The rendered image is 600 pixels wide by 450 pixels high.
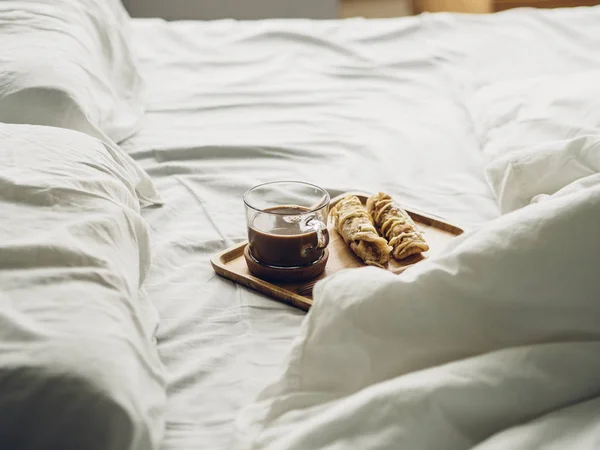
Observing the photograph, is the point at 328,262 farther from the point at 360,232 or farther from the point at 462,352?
the point at 462,352

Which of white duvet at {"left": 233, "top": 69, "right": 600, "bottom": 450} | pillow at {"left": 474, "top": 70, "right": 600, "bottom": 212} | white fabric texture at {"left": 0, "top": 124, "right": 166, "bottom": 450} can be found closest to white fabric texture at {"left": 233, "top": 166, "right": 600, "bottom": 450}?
white duvet at {"left": 233, "top": 69, "right": 600, "bottom": 450}

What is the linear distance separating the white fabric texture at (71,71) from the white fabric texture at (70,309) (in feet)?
0.58

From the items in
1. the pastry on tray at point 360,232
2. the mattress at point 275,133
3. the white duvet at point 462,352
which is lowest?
the mattress at point 275,133

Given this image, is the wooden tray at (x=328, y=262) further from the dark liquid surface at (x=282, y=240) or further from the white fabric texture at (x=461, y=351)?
the white fabric texture at (x=461, y=351)

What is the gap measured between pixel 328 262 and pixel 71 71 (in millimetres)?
489

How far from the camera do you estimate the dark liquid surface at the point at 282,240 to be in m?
0.81

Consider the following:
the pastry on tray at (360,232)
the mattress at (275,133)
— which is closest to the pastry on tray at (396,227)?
the pastry on tray at (360,232)

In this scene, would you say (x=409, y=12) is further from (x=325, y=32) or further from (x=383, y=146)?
(x=383, y=146)

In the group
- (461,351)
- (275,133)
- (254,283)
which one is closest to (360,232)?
(254,283)

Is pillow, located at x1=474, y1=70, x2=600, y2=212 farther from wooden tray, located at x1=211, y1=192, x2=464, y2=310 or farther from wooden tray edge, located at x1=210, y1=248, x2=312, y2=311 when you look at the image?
wooden tray edge, located at x1=210, y1=248, x2=312, y2=311

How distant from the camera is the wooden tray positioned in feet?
2.65

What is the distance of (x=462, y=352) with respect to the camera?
570mm

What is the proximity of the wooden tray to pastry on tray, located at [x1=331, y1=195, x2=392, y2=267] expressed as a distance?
0.5 inches

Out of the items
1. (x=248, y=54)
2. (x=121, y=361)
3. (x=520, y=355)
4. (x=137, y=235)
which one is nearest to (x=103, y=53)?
(x=248, y=54)
